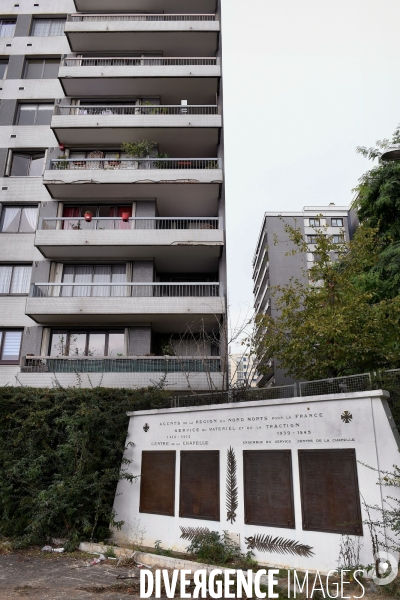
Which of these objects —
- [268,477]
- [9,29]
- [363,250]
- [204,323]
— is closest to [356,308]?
[363,250]

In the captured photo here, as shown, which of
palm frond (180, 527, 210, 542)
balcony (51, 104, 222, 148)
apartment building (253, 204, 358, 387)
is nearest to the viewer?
palm frond (180, 527, 210, 542)

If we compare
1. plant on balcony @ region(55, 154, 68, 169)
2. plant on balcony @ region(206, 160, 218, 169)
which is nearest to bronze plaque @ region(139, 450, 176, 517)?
plant on balcony @ region(206, 160, 218, 169)

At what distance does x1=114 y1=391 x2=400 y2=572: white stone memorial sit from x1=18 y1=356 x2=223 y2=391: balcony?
197 inches

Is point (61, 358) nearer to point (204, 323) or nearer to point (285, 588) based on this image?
point (204, 323)

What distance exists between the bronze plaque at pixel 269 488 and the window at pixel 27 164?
59.9ft

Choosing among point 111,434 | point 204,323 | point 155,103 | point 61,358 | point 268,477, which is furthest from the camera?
point 155,103

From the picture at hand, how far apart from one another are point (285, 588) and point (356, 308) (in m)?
6.71

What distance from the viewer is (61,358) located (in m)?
18.0

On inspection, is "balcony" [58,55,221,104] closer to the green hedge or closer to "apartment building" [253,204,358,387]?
the green hedge

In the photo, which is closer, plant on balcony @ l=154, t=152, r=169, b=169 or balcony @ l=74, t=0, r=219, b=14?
plant on balcony @ l=154, t=152, r=169, b=169

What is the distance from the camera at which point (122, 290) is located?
1995 cm

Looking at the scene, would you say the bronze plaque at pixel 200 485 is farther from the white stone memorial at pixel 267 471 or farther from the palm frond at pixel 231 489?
the palm frond at pixel 231 489

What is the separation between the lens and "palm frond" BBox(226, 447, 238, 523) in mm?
9781

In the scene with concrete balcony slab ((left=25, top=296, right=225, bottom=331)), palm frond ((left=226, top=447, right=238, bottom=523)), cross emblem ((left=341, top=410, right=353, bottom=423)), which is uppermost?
concrete balcony slab ((left=25, top=296, right=225, bottom=331))
